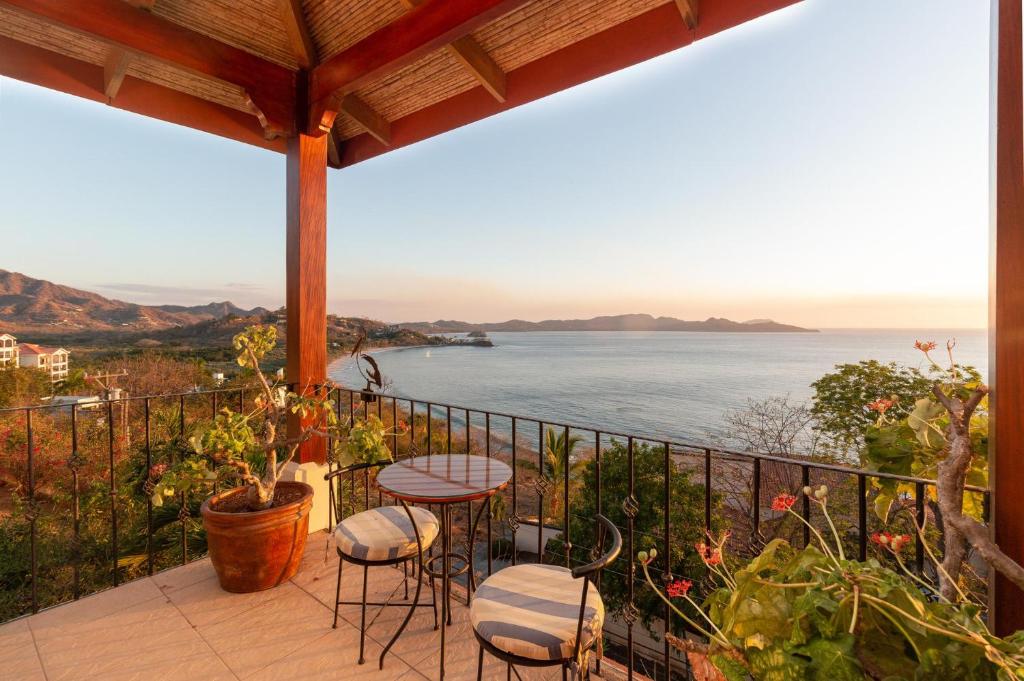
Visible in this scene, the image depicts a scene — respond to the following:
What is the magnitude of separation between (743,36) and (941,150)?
10.4 m

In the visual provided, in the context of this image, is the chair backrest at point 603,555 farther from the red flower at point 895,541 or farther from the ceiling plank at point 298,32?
the ceiling plank at point 298,32

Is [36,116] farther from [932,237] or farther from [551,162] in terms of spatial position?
[932,237]

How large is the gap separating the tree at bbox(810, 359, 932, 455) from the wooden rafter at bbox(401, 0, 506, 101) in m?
16.6

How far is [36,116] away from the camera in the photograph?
8320 mm

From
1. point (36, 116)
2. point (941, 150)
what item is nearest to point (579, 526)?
point (941, 150)

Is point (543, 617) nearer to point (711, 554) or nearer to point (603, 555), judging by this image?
point (603, 555)

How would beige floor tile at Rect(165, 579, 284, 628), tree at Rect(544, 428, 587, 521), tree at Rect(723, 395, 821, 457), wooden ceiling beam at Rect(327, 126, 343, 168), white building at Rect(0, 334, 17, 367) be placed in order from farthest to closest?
1. tree at Rect(723, 395, 821, 457)
2. tree at Rect(544, 428, 587, 521)
3. white building at Rect(0, 334, 17, 367)
4. wooden ceiling beam at Rect(327, 126, 343, 168)
5. beige floor tile at Rect(165, 579, 284, 628)

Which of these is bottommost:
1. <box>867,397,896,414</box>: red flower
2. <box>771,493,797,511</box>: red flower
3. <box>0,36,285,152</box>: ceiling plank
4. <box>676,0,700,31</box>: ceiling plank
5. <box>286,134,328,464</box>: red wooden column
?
<box>771,493,797,511</box>: red flower

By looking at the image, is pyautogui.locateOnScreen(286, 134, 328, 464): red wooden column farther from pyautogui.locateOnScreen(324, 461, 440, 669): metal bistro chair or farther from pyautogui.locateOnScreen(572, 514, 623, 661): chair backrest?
pyautogui.locateOnScreen(572, 514, 623, 661): chair backrest

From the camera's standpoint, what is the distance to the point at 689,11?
2016 millimetres

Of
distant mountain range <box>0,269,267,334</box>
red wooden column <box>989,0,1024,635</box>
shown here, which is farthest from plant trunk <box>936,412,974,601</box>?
distant mountain range <box>0,269,267,334</box>

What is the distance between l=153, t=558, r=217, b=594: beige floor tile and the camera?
8.15ft

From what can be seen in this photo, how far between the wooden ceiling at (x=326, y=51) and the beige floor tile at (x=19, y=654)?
2928 millimetres

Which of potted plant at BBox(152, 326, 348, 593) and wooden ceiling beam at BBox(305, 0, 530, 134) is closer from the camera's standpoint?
wooden ceiling beam at BBox(305, 0, 530, 134)
